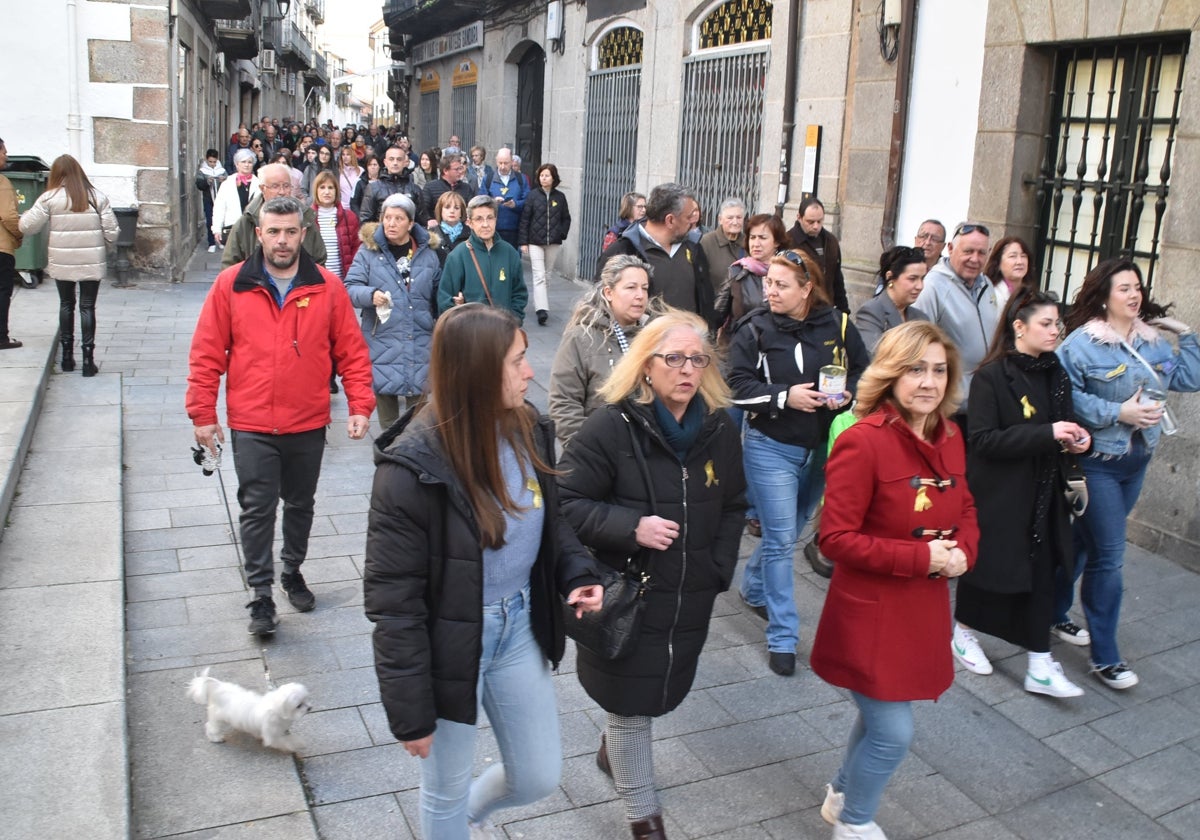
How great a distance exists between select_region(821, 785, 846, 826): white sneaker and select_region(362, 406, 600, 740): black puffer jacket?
1409mm

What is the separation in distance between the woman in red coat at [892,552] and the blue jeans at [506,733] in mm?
955

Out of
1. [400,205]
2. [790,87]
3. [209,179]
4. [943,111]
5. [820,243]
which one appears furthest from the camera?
[209,179]

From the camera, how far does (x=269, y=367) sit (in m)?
4.68

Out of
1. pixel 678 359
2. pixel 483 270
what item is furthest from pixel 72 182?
pixel 678 359

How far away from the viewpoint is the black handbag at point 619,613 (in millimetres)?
3350

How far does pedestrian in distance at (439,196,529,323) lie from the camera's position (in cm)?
696

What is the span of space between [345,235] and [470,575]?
23.7ft

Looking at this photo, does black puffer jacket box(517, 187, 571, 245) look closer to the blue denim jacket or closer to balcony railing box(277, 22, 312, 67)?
the blue denim jacket

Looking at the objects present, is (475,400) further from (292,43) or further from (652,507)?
(292,43)

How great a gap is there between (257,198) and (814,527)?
4648mm

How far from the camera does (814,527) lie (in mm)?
6461

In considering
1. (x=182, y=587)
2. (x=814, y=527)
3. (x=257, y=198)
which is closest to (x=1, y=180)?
(x=257, y=198)

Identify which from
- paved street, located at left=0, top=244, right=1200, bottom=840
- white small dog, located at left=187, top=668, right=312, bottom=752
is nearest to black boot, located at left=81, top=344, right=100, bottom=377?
paved street, located at left=0, top=244, right=1200, bottom=840

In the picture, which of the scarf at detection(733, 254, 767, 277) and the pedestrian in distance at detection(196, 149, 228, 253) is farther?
the pedestrian in distance at detection(196, 149, 228, 253)
